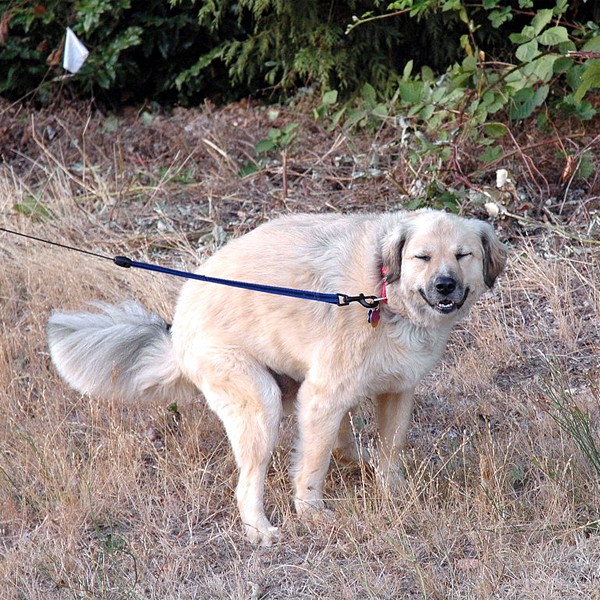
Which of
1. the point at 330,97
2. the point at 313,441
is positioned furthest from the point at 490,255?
the point at 330,97

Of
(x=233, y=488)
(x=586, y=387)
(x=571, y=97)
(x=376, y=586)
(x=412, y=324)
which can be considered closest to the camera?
(x=376, y=586)

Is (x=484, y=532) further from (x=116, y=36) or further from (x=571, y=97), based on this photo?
(x=116, y=36)

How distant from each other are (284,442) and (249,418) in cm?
75

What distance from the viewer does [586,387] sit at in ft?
17.8

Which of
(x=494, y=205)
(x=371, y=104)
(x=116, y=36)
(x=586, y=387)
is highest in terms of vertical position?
(x=116, y=36)

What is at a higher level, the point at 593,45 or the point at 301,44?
the point at 593,45

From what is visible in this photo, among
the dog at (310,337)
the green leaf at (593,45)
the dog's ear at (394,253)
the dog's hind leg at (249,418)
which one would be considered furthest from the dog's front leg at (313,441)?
the green leaf at (593,45)

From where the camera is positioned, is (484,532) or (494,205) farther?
(494,205)

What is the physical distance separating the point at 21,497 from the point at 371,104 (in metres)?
4.69

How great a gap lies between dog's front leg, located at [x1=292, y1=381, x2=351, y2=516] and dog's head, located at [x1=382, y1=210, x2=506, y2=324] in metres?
0.52

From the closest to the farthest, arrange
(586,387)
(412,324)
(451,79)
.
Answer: (412,324) → (586,387) → (451,79)

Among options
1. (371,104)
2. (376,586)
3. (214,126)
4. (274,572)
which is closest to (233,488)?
(274,572)

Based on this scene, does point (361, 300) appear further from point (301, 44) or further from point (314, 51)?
point (301, 44)

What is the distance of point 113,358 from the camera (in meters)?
4.68
